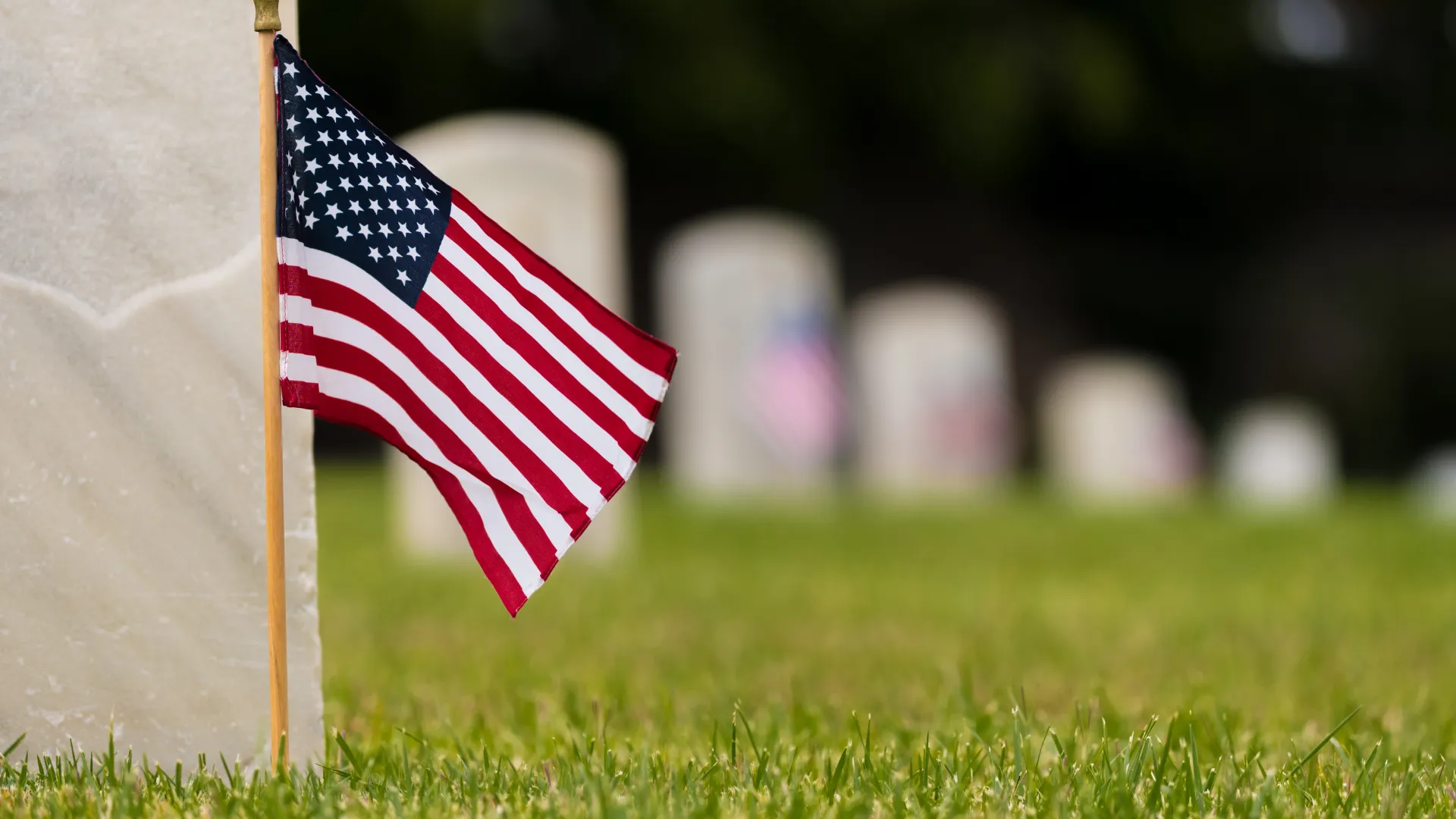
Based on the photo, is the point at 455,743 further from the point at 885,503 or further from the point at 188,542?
the point at 885,503

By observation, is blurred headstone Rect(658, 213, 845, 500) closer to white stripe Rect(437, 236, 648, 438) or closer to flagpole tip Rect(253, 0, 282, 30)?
white stripe Rect(437, 236, 648, 438)

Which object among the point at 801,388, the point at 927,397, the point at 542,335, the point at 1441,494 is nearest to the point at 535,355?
the point at 542,335

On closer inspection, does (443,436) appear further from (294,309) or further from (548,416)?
(294,309)

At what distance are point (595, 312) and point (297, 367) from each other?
452mm

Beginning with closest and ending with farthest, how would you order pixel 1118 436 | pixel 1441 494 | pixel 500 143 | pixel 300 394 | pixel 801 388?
pixel 300 394 < pixel 500 143 < pixel 801 388 < pixel 1441 494 < pixel 1118 436

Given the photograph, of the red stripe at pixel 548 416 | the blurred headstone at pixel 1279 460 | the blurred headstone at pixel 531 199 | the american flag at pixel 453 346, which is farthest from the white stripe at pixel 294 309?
the blurred headstone at pixel 1279 460

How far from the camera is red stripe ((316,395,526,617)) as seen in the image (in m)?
2.17

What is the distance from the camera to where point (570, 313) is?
226 centimetres

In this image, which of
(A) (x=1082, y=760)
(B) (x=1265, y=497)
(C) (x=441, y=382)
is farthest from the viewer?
(B) (x=1265, y=497)

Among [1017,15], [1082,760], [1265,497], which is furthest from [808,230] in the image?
[1082,760]

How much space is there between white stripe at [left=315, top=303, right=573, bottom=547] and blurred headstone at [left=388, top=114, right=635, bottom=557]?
403 centimetres

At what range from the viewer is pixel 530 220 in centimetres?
633

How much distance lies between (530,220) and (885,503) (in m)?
5.10

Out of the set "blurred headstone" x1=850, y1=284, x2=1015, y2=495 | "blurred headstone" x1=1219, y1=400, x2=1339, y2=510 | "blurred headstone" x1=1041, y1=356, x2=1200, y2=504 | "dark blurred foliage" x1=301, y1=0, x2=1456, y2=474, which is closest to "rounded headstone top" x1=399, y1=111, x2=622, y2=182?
"blurred headstone" x1=850, y1=284, x2=1015, y2=495
